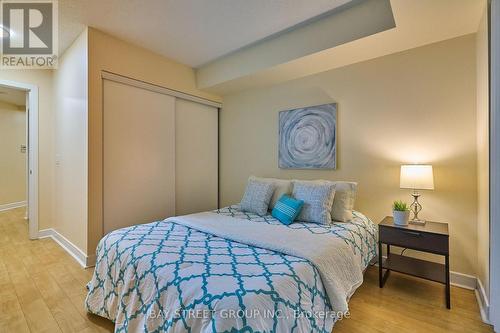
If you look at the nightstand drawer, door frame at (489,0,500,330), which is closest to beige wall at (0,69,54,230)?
the nightstand drawer

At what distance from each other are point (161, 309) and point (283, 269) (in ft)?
2.11

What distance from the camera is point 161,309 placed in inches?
46.4

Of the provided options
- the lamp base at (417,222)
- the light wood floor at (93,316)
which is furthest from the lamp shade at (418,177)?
the light wood floor at (93,316)

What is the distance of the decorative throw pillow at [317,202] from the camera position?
225 cm

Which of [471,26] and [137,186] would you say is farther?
[137,186]

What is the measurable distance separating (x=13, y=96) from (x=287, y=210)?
5863 mm

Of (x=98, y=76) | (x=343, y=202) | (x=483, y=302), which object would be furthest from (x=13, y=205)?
(x=483, y=302)

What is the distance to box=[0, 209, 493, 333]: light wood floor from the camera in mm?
1629

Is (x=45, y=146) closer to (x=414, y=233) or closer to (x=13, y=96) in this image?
(x=13, y=96)

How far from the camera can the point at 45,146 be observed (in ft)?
11.6

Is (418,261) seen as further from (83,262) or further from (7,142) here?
(7,142)

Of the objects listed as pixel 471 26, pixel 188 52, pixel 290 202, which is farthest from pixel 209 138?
pixel 471 26

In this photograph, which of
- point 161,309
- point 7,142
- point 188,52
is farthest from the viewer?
point 7,142

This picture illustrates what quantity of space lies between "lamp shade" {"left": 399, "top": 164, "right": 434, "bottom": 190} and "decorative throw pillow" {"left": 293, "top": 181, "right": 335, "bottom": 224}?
2.12ft
